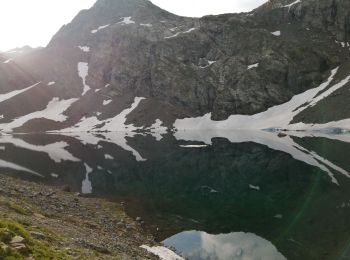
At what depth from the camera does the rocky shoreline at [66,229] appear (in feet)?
59.0

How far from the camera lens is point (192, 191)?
56656 millimetres

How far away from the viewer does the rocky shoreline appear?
1797 cm

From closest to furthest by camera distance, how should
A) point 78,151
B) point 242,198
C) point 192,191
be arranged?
point 242,198, point 192,191, point 78,151

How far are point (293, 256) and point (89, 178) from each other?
4928 centimetres

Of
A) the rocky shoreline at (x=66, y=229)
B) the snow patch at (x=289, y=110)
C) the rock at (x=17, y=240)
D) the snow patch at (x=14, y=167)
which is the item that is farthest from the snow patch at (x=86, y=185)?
the snow patch at (x=289, y=110)

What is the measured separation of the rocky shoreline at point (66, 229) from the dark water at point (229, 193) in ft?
Result: 11.8

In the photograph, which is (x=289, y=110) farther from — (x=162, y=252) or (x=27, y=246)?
(x=27, y=246)

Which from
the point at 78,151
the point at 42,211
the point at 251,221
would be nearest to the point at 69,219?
the point at 42,211

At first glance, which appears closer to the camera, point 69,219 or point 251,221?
point 69,219

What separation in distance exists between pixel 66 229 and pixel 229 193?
2949 centimetres

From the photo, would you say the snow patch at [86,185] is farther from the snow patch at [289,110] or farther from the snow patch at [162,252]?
the snow patch at [289,110]

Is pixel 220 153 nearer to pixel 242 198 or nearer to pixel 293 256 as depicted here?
pixel 242 198

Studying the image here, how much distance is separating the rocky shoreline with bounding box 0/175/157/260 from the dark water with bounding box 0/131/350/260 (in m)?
3.60

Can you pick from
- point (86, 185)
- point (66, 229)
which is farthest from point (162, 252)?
point (86, 185)
